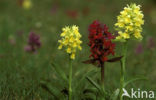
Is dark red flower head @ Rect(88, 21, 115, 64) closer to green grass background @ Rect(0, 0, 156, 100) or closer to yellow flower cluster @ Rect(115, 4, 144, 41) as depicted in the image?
yellow flower cluster @ Rect(115, 4, 144, 41)

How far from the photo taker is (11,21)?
8.05 meters

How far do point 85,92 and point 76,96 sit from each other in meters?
0.22

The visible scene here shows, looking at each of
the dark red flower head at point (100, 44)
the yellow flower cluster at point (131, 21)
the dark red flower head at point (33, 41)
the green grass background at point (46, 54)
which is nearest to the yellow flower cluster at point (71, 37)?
the dark red flower head at point (100, 44)

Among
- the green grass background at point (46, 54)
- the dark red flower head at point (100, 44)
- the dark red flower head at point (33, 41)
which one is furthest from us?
the dark red flower head at point (33, 41)

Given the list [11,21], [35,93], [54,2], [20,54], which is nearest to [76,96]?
[35,93]

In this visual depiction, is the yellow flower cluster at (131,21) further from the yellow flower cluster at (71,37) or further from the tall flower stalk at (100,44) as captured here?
the yellow flower cluster at (71,37)

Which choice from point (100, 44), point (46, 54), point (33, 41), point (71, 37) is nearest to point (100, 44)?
point (100, 44)

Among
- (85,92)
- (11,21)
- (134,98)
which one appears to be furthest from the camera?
(11,21)

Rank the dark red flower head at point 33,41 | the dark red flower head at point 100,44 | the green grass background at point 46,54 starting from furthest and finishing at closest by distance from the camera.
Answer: the dark red flower head at point 33,41, the green grass background at point 46,54, the dark red flower head at point 100,44

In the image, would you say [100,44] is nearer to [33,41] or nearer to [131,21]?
[131,21]

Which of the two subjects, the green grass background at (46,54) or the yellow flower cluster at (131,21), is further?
the green grass background at (46,54)

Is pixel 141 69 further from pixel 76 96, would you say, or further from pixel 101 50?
pixel 101 50

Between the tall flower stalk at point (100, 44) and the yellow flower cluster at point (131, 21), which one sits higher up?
the yellow flower cluster at point (131, 21)

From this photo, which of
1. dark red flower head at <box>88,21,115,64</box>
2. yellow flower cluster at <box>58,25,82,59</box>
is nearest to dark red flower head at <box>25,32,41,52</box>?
yellow flower cluster at <box>58,25,82,59</box>
